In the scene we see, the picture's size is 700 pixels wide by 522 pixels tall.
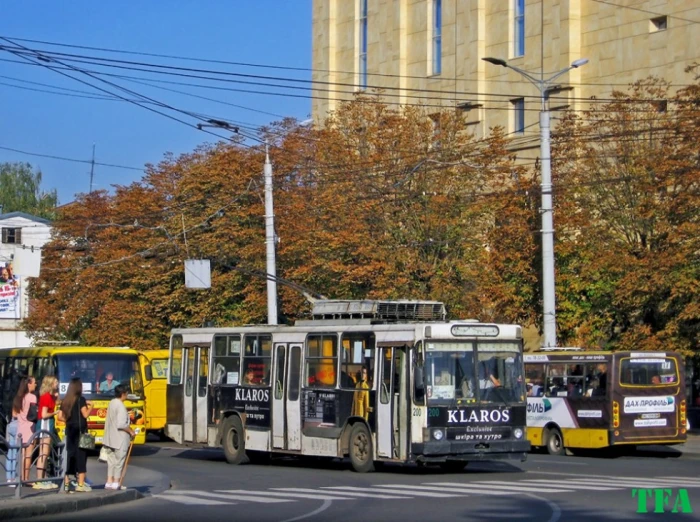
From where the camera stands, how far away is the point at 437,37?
5909cm

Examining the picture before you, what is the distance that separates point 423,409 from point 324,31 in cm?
4664

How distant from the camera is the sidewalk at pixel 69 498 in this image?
15.5 metres

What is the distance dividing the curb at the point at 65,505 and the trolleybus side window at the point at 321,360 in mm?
6023

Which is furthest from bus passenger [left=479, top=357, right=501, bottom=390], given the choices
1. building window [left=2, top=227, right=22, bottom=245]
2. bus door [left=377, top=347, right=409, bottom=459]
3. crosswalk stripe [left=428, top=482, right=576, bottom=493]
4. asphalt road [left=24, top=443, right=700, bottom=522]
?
building window [left=2, top=227, right=22, bottom=245]

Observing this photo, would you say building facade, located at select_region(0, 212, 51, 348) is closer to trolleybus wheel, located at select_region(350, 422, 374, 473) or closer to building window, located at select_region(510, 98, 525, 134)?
building window, located at select_region(510, 98, 525, 134)

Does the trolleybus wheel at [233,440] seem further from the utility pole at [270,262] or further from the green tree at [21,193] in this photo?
the green tree at [21,193]

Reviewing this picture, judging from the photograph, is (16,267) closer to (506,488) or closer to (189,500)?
(189,500)

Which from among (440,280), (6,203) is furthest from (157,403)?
(6,203)

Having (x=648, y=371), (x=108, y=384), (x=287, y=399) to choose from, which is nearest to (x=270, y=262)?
(x=108, y=384)

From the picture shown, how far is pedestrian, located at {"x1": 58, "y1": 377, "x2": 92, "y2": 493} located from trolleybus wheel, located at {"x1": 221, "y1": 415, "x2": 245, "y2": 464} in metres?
7.89

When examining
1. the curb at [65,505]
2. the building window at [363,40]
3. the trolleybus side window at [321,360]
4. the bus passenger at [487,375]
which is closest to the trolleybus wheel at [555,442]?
the trolleybus side window at [321,360]

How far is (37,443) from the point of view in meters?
18.1

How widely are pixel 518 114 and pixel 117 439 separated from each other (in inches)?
1531

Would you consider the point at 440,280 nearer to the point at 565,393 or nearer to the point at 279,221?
the point at 279,221
